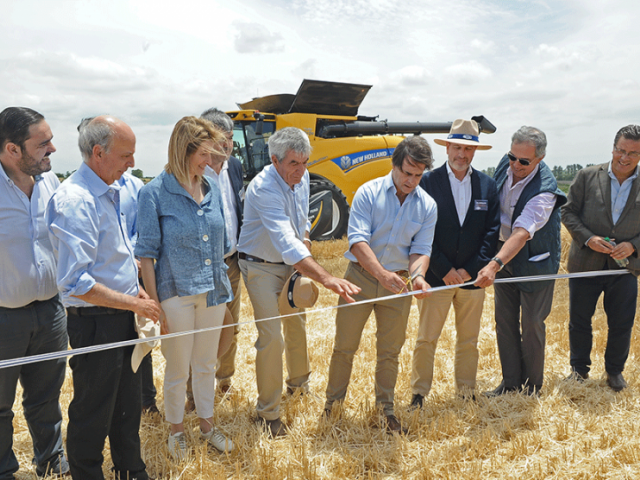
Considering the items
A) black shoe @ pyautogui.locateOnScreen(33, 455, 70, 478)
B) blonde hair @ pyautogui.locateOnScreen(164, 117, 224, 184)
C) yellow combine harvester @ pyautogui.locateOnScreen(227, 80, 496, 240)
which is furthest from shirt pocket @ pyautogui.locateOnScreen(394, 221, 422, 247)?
yellow combine harvester @ pyautogui.locateOnScreen(227, 80, 496, 240)

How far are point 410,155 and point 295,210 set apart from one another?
0.97 metres

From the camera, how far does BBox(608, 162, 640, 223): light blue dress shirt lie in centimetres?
441

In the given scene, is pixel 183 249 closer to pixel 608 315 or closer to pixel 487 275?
pixel 487 275

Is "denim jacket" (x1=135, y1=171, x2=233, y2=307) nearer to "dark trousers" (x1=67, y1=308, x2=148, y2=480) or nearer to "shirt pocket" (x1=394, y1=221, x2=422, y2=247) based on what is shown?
"dark trousers" (x1=67, y1=308, x2=148, y2=480)

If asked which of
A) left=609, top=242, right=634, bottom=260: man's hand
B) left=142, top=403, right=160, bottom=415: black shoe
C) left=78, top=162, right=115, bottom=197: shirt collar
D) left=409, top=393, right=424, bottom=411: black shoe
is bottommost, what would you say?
left=409, top=393, right=424, bottom=411: black shoe

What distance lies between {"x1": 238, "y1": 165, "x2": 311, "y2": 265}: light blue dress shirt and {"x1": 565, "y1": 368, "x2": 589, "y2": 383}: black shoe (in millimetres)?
2834

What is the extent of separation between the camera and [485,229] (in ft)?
13.4

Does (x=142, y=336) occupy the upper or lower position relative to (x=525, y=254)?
lower

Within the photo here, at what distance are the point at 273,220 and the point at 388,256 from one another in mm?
895

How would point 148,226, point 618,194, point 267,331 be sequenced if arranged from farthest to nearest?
point 618,194 < point 267,331 < point 148,226

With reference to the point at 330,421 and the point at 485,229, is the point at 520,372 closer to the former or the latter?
the point at 485,229

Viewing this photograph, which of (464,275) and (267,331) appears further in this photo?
(464,275)

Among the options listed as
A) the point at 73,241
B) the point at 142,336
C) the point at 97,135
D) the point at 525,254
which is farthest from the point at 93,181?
the point at 525,254

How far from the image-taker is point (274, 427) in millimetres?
3693
